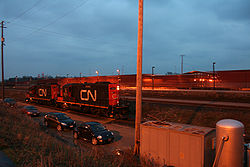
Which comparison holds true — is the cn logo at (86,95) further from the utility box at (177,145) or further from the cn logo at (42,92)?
the utility box at (177,145)

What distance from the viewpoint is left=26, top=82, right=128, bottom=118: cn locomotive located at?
22250 mm

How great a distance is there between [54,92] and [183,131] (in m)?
28.8

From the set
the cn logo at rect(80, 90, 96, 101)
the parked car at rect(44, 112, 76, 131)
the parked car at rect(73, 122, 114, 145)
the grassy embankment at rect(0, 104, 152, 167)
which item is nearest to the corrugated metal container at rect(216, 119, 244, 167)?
the grassy embankment at rect(0, 104, 152, 167)

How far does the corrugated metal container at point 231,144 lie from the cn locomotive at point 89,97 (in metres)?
15.3

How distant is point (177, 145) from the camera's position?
7664mm

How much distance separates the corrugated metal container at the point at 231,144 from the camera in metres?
6.73

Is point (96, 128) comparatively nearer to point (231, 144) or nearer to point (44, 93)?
point (231, 144)

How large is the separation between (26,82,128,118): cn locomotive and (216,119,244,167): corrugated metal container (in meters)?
15.3

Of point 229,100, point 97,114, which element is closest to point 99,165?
point 97,114

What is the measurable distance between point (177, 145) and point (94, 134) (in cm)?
752

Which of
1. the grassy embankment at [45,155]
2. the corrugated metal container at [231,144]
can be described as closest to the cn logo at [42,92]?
the grassy embankment at [45,155]

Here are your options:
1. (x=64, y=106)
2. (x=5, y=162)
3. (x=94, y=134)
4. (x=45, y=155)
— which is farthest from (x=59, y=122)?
(x=64, y=106)

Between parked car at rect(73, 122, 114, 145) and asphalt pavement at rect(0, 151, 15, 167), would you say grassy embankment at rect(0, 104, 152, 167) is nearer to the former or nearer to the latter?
asphalt pavement at rect(0, 151, 15, 167)

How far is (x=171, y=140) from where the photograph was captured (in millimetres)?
7855
